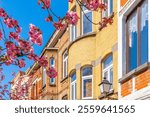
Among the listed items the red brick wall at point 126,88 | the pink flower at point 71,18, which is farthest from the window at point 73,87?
the pink flower at point 71,18

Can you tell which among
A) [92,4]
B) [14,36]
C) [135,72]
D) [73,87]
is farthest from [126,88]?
[73,87]

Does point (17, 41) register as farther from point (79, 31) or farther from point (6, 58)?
point (79, 31)

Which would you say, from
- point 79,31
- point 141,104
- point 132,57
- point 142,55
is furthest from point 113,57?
point 141,104

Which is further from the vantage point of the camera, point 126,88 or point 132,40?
point 126,88

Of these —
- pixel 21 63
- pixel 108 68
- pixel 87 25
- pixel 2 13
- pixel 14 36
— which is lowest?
pixel 21 63

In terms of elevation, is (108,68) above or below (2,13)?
above

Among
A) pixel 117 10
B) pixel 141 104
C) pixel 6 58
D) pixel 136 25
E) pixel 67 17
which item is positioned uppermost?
pixel 117 10

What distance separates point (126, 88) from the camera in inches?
639

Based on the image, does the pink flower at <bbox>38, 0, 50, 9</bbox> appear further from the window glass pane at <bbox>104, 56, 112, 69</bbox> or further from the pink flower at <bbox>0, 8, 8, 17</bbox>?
the window glass pane at <bbox>104, 56, 112, 69</bbox>

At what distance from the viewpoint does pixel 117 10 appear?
18391mm

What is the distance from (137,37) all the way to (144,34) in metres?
0.71

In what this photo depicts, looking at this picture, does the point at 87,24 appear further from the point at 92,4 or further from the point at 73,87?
the point at 92,4

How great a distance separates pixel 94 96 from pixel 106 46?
2454 mm

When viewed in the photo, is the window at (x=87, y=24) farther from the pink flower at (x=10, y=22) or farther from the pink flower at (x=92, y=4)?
the pink flower at (x=10, y=22)
